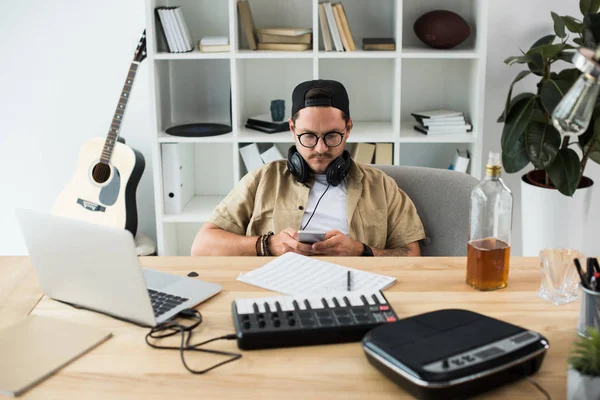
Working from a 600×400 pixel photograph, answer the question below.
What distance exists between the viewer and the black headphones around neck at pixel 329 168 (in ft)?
7.36

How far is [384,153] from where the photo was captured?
3365mm

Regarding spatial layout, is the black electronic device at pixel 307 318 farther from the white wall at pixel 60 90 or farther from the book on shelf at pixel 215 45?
the white wall at pixel 60 90

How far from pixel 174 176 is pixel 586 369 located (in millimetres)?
2560

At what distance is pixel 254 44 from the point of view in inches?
131

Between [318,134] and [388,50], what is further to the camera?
[388,50]

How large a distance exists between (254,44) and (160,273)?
190 centimetres

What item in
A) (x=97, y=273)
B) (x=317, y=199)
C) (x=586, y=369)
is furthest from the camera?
(x=317, y=199)

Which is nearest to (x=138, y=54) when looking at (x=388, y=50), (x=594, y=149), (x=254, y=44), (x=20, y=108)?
(x=254, y=44)

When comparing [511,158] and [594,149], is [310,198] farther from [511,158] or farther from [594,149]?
[594,149]

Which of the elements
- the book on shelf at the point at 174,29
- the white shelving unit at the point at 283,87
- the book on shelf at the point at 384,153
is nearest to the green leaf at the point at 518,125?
the white shelving unit at the point at 283,87

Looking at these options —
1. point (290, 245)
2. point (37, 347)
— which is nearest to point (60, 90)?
point (290, 245)

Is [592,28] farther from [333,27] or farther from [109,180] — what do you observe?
[109,180]

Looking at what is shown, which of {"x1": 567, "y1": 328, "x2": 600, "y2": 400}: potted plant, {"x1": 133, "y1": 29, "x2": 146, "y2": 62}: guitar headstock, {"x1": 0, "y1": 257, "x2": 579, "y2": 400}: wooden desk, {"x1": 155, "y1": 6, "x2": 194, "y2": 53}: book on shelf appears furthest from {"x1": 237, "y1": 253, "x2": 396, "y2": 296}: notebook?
{"x1": 133, "y1": 29, "x2": 146, "y2": 62}: guitar headstock

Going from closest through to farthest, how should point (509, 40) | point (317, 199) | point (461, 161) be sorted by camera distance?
point (317, 199) → point (461, 161) → point (509, 40)
